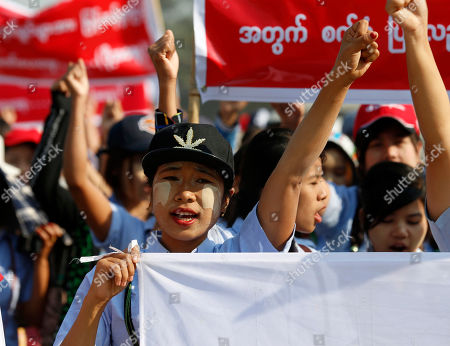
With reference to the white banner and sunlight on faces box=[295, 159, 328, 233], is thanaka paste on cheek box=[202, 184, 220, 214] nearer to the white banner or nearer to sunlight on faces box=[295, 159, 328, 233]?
the white banner

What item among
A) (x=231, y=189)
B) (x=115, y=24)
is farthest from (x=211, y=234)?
(x=115, y=24)

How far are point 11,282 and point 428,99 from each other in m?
2.51

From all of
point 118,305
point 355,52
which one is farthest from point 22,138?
point 355,52

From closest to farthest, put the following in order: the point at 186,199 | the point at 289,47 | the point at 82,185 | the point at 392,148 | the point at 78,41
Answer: the point at 186,199, the point at 289,47, the point at 82,185, the point at 392,148, the point at 78,41

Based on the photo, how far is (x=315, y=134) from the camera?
2.36m

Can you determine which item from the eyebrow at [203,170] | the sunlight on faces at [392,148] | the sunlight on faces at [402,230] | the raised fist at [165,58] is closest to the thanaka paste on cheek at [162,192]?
the eyebrow at [203,170]

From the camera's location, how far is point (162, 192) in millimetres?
2594

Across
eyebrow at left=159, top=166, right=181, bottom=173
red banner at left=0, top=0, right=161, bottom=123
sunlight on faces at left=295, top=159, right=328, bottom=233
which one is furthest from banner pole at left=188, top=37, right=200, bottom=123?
red banner at left=0, top=0, right=161, bottom=123

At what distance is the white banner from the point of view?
2.32 metres

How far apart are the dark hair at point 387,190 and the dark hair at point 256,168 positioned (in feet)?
2.12

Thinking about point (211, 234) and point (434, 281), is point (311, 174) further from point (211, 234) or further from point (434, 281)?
point (434, 281)

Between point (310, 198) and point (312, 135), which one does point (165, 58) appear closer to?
point (310, 198)

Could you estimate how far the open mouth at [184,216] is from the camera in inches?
101

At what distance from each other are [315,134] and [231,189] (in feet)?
1.63
